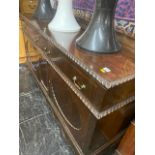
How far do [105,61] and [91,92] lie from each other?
124mm

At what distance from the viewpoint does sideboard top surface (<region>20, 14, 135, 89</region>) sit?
0.49 metres

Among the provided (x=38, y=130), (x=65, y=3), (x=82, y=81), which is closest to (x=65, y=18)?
(x=65, y=3)

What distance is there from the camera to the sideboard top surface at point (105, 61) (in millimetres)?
493

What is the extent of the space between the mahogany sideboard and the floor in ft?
0.50

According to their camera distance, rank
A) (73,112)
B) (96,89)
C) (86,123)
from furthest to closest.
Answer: (73,112), (86,123), (96,89)

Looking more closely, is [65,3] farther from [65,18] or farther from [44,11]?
[44,11]

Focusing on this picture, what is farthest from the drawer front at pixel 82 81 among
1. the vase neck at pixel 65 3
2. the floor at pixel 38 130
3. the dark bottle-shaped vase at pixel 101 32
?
the floor at pixel 38 130

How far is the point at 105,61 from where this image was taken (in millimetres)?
574

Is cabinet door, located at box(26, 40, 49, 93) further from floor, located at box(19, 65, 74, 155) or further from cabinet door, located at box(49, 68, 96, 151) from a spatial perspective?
floor, located at box(19, 65, 74, 155)

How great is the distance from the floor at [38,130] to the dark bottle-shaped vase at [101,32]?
2.39 feet

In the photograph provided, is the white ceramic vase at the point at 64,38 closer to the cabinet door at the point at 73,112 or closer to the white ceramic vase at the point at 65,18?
the white ceramic vase at the point at 65,18

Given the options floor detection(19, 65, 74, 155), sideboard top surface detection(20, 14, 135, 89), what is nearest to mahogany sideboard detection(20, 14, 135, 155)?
sideboard top surface detection(20, 14, 135, 89)
